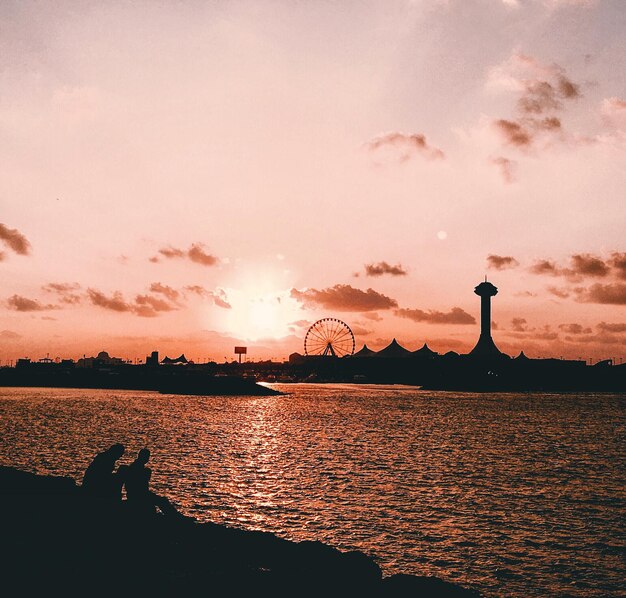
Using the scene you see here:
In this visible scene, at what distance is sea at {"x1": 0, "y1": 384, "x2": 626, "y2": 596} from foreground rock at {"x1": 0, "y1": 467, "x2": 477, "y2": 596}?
5519mm

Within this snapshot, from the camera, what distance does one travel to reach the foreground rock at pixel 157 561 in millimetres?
15297

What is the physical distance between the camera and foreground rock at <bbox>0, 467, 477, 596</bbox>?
15297mm

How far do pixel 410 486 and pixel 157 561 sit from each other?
25.8 meters

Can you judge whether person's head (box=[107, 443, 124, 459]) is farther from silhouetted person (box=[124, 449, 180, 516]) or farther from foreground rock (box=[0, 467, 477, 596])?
foreground rock (box=[0, 467, 477, 596])

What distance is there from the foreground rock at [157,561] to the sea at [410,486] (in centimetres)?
552

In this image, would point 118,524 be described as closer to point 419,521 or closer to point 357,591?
point 357,591

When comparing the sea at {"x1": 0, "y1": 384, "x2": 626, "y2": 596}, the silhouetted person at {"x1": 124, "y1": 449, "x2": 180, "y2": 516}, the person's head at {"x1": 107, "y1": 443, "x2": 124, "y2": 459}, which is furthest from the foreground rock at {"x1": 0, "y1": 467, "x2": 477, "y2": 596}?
the sea at {"x1": 0, "y1": 384, "x2": 626, "y2": 596}

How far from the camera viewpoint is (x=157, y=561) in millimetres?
17453

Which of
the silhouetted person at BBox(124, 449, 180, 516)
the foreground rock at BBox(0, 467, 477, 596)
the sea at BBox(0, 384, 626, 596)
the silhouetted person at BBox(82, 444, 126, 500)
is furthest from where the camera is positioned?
the sea at BBox(0, 384, 626, 596)

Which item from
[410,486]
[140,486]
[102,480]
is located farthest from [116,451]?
[410,486]

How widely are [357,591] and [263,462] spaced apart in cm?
3531

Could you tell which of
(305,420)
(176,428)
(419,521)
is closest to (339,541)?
(419,521)

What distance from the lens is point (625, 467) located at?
51188mm

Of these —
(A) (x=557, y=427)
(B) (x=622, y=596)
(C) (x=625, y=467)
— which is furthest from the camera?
(A) (x=557, y=427)
